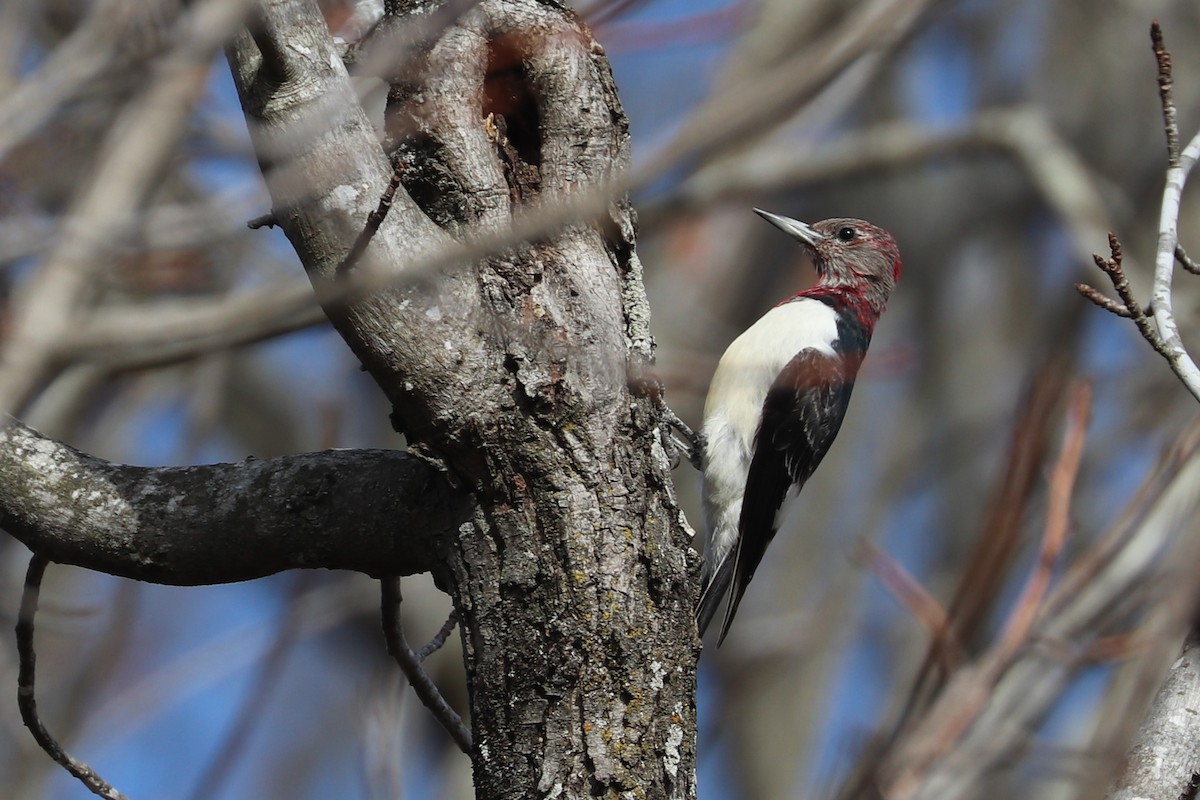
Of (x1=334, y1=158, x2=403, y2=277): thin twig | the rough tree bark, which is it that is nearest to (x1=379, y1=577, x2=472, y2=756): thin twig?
the rough tree bark

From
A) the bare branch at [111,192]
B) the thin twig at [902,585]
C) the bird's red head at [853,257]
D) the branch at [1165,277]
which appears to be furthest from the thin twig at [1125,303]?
the bird's red head at [853,257]

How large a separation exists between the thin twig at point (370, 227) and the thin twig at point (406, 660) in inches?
29.4

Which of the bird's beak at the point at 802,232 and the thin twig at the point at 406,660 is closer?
the thin twig at the point at 406,660

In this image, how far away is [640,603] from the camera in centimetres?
234

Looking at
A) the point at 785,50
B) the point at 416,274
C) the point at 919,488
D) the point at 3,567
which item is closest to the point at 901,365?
the point at 416,274

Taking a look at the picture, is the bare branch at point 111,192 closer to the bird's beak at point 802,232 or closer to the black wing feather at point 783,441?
the black wing feather at point 783,441

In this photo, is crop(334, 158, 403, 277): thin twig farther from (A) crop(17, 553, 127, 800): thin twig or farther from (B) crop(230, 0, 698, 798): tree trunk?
(A) crop(17, 553, 127, 800): thin twig

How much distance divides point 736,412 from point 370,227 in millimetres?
2665

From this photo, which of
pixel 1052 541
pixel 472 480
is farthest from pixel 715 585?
pixel 472 480

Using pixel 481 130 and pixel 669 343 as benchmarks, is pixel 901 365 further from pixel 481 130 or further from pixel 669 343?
pixel 669 343

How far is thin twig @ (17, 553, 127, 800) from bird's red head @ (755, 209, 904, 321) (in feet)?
11.5

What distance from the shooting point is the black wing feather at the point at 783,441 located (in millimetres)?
4492

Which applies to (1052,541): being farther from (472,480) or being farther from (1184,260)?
(472,480)

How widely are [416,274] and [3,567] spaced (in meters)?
5.01
